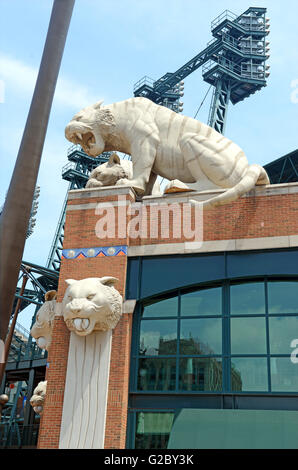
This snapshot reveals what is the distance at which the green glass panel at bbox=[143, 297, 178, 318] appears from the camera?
14500mm

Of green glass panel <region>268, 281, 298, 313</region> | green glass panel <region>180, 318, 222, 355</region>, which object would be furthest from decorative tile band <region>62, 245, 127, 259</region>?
green glass panel <region>268, 281, 298, 313</region>

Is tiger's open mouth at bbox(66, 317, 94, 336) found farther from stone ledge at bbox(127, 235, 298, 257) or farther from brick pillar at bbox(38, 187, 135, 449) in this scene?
stone ledge at bbox(127, 235, 298, 257)

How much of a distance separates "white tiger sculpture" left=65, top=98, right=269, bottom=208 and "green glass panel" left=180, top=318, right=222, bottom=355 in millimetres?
3569

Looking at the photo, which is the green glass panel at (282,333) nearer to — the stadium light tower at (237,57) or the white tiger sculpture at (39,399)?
the white tiger sculpture at (39,399)

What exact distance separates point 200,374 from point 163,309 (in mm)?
1848

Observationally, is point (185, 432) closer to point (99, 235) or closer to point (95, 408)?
point (95, 408)

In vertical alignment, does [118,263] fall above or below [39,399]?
above

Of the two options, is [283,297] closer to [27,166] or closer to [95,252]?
[95,252]

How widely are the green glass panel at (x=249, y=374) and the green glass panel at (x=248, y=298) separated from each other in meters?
1.12

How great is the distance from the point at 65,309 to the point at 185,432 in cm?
391

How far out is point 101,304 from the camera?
13.8 metres

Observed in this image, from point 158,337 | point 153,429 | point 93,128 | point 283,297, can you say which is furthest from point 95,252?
point 283,297

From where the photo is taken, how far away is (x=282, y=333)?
44.4ft

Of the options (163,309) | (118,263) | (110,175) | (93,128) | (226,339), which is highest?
(93,128)
